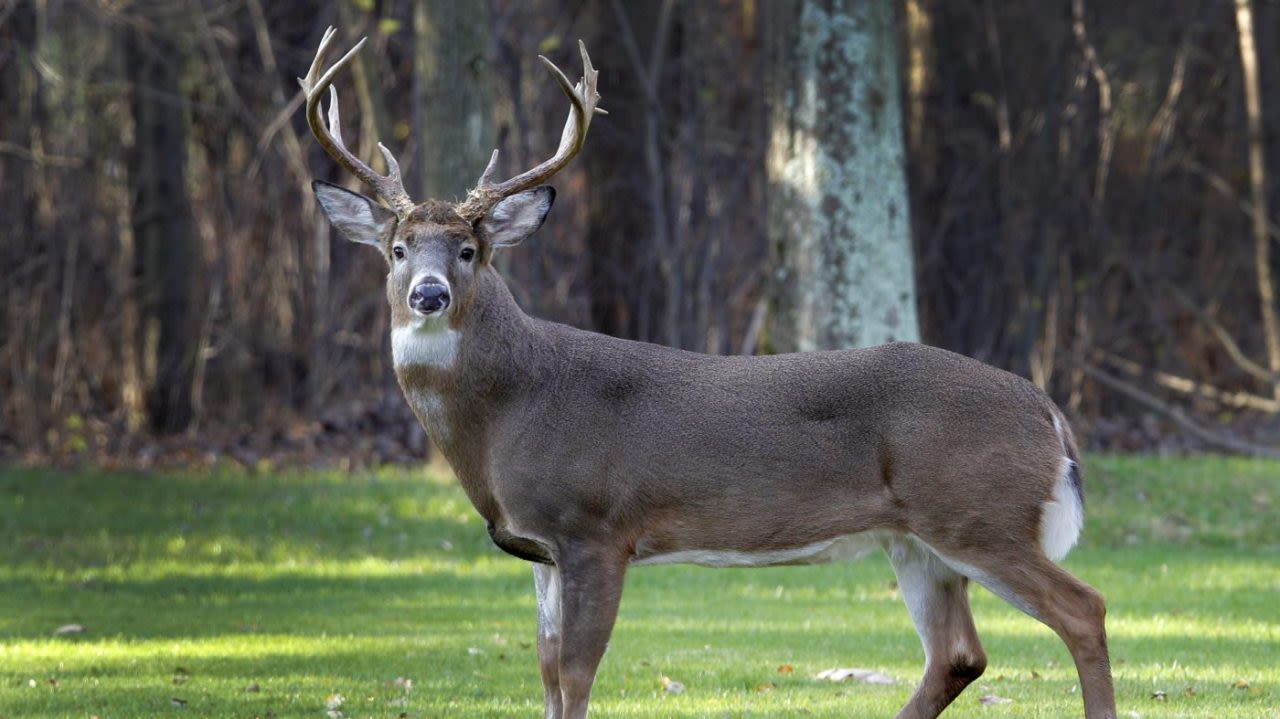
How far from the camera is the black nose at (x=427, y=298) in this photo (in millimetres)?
6172

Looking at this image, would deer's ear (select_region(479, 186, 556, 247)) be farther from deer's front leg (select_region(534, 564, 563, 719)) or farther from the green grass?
the green grass

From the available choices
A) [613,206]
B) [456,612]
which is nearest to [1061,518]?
[456,612]

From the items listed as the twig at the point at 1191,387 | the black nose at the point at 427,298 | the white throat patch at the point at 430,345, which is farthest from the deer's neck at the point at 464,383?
the twig at the point at 1191,387

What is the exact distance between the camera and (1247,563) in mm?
11258

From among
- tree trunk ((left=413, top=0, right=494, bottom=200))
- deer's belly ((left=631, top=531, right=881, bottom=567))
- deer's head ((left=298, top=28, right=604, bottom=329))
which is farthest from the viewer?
tree trunk ((left=413, top=0, right=494, bottom=200))

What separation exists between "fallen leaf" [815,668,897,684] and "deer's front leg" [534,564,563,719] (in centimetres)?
172

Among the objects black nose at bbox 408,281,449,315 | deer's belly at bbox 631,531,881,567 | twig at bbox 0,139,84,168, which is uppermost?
black nose at bbox 408,281,449,315

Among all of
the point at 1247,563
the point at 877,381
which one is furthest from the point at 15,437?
the point at 877,381

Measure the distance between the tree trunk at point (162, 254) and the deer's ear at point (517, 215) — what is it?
464 inches

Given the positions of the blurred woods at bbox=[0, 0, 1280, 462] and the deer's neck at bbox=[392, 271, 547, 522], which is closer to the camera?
the deer's neck at bbox=[392, 271, 547, 522]

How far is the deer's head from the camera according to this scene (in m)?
6.42

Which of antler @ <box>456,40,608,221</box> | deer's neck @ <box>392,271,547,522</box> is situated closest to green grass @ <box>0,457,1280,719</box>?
deer's neck @ <box>392,271,547,522</box>

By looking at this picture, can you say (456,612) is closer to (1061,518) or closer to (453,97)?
(1061,518)

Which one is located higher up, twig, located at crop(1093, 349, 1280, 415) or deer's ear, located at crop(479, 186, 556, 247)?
deer's ear, located at crop(479, 186, 556, 247)
